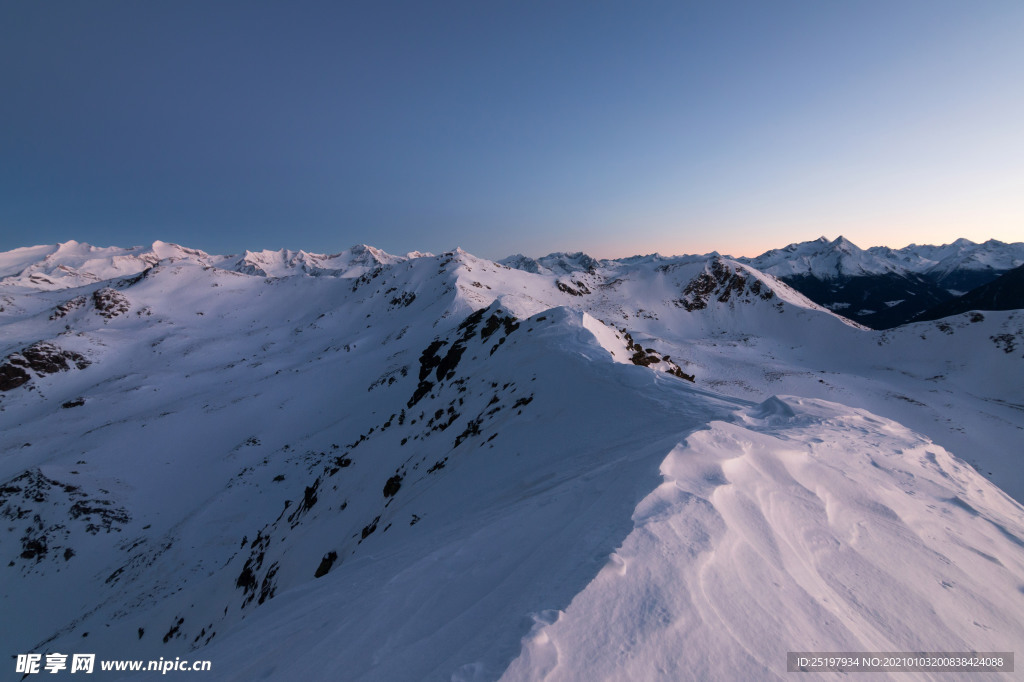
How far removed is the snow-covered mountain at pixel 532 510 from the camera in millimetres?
3615

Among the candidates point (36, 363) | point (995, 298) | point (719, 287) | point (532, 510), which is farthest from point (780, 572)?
point (995, 298)

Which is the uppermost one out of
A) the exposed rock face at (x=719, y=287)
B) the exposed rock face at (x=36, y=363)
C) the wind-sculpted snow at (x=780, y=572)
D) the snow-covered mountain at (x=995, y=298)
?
the snow-covered mountain at (x=995, y=298)

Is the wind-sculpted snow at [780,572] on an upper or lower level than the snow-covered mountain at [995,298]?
lower

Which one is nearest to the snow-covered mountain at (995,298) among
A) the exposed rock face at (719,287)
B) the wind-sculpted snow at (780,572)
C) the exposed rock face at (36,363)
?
the exposed rock face at (719,287)

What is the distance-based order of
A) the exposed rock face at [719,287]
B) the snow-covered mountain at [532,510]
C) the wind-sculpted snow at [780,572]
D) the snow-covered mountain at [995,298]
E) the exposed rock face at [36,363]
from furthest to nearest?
the snow-covered mountain at [995,298]
the exposed rock face at [719,287]
the exposed rock face at [36,363]
the snow-covered mountain at [532,510]
the wind-sculpted snow at [780,572]

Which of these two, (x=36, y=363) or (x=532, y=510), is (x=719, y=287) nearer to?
(x=532, y=510)

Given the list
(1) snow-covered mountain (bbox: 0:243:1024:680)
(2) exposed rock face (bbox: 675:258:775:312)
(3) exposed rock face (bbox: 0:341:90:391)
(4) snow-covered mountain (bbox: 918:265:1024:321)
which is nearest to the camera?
(1) snow-covered mountain (bbox: 0:243:1024:680)

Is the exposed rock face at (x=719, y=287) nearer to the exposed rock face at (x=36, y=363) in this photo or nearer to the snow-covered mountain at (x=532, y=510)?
the snow-covered mountain at (x=532, y=510)

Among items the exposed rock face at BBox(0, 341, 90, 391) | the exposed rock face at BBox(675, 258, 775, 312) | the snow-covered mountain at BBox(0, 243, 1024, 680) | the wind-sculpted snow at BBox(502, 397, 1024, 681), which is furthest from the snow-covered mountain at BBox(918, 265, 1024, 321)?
the exposed rock face at BBox(0, 341, 90, 391)

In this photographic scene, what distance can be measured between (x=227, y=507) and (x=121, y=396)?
1624 inches

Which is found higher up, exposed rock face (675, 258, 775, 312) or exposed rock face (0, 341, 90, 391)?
exposed rock face (675, 258, 775, 312)

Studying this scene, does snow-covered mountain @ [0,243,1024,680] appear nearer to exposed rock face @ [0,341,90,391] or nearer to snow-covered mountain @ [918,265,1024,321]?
exposed rock face @ [0,341,90,391]

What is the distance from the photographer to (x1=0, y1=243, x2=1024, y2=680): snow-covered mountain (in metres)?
3.62

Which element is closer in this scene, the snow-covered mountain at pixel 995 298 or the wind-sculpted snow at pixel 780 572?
the wind-sculpted snow at pixel 780 572
